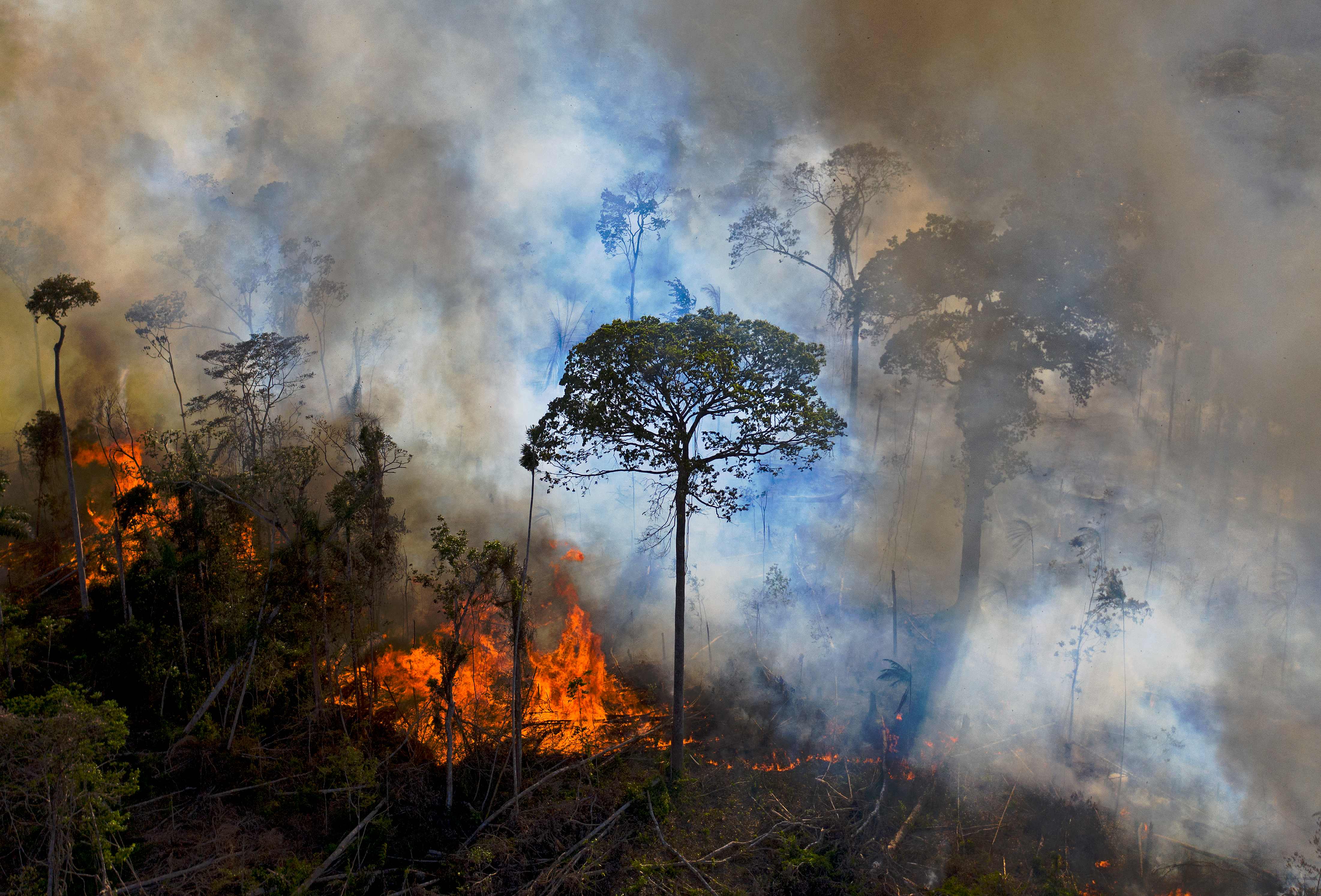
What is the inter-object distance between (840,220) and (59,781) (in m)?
29.1

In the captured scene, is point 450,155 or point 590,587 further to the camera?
point 450,155

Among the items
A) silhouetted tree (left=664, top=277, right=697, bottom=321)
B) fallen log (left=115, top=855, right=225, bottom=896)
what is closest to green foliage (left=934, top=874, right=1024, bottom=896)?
fallen log (left=115, top=855, right=225, bottom=896)

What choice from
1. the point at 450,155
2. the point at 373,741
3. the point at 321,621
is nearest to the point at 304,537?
the point at 321,621

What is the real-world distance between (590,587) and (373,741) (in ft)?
33.5

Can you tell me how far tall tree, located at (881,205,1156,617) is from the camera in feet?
80.9

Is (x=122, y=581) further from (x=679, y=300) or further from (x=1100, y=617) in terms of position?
(x=1100, y=617)

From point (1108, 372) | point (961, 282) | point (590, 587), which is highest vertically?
point (961, 282)

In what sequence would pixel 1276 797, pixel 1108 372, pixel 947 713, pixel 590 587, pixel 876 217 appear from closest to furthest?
pixel 1276 797, pixel 947 713, pixel 1108 372, pixel 590 587, pixel 876 217

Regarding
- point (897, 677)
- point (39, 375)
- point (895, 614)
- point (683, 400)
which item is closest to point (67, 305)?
point (39, 375)

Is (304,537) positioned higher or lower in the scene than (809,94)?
lower

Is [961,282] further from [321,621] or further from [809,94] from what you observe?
[321,621]

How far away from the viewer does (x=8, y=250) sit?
31844 mm

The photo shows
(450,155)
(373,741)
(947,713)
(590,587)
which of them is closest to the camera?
(373,741)

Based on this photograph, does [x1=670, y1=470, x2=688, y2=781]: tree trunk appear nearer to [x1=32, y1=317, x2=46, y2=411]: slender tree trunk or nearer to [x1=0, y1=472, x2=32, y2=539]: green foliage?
[x1=0, y1=472, x2=32, y2=539]: green foliage
